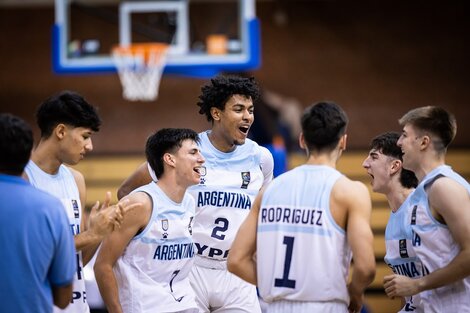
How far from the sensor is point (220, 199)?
680 cm

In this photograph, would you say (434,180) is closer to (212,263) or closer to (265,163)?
(265,163)

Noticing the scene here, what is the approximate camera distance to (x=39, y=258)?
4695 millimetres

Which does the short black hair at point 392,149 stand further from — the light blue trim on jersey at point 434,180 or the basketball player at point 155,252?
the basketball player at point 155,252

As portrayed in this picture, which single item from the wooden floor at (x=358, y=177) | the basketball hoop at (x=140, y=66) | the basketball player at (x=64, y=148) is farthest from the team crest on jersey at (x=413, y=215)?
the wooden floor at (x=358, y=177)

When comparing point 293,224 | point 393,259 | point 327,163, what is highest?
point 327,163

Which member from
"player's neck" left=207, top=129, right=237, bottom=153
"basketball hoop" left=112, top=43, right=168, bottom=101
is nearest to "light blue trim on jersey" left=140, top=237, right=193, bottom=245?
"player's neck" left=207, top=129, right=237, bottom=153

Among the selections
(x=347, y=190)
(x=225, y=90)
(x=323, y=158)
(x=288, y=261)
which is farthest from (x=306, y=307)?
→ (x=225, y=90)

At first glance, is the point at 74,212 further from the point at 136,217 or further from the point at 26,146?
the point at 26,146

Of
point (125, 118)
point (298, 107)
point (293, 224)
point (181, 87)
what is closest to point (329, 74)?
point (298, 107)

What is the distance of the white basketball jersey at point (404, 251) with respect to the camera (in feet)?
→ 19.5

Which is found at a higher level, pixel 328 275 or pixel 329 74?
pixel 329 74

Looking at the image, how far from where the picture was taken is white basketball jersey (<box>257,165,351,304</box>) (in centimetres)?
515

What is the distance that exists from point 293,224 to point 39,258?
146 cm

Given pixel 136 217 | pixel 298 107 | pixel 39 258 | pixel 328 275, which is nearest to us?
pixel 39 258
